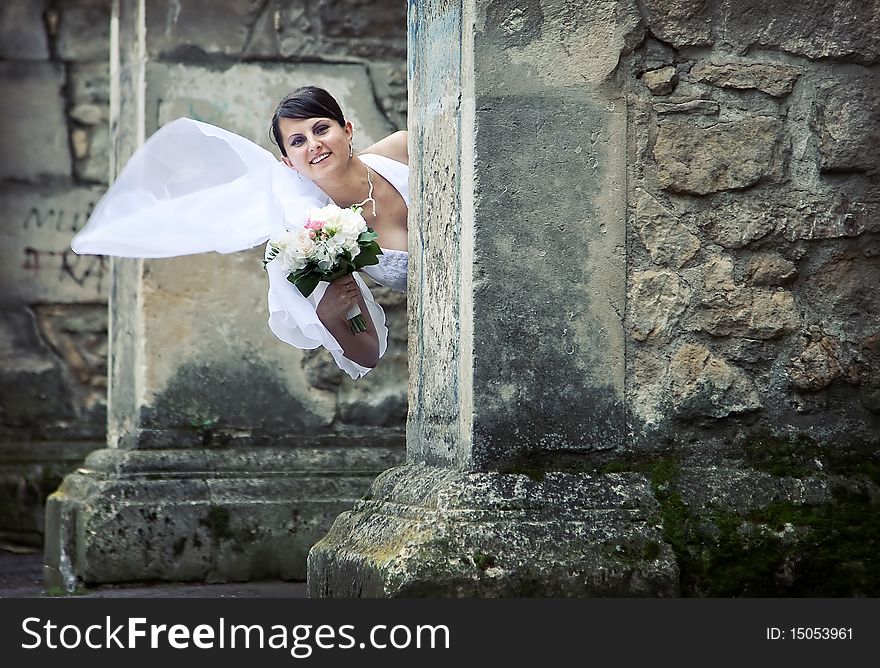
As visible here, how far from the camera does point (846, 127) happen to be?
143 inches

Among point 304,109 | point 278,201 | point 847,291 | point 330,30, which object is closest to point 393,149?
point 304,109

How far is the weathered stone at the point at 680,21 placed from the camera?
11.7 ft

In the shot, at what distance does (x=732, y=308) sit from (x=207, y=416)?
2766mm

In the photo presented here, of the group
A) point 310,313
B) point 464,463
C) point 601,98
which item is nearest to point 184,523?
point 310,313

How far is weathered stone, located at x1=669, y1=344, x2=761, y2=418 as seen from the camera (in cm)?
358

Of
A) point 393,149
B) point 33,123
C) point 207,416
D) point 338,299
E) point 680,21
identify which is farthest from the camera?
point 33,123

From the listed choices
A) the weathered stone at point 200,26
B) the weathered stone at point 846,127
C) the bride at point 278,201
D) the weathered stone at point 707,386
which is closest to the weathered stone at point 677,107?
the weathered stone at point 846,127

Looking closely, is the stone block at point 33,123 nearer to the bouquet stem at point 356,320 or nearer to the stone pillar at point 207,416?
the stone pillar at point 207,416

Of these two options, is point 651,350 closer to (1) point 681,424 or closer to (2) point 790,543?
(1) point 681,424

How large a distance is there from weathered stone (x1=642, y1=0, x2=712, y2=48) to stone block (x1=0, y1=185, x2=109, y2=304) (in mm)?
4789

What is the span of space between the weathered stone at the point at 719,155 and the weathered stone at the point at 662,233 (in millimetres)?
60

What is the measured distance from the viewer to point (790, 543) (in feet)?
11.4

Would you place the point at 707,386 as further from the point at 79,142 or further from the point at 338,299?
the point at 79,142

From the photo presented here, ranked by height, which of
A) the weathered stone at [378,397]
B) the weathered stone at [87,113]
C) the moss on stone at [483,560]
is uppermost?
the weathered stone at [87,113]
